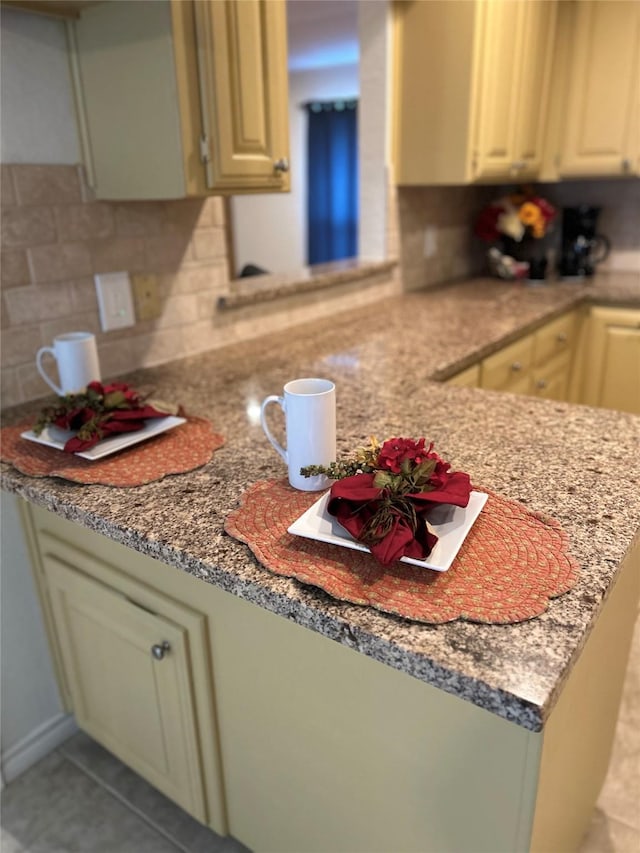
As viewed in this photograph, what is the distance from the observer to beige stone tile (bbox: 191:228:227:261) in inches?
69.7

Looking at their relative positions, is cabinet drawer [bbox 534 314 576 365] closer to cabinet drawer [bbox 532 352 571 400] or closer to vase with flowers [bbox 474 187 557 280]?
cabinet drawer [bbox 532 352 571 400]

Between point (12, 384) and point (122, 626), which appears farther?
point (12, 384)

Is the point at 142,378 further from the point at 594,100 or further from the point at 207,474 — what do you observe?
the point at 594,100

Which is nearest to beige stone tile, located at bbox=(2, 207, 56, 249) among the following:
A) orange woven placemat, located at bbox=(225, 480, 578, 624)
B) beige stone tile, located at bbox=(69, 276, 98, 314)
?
beige stone tile, located at bbox=(69, 276, 98, 314)

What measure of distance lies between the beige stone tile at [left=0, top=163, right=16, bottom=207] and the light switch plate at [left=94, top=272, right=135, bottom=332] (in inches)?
10.0

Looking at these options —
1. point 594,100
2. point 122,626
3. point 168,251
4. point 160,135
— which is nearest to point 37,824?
point 122,626

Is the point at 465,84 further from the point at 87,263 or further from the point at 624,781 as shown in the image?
the point at 624,781

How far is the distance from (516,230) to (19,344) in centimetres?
223

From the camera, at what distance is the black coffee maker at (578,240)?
2986 mm

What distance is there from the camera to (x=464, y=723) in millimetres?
815

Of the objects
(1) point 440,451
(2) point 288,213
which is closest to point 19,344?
(1) point 440,451

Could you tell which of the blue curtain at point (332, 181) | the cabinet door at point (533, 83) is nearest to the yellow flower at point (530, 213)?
the cabinet door at point (533, 83)

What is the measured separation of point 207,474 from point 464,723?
54 centimetres

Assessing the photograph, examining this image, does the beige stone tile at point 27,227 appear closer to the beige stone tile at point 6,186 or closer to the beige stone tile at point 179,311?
the beige stone tile at point 6,186
